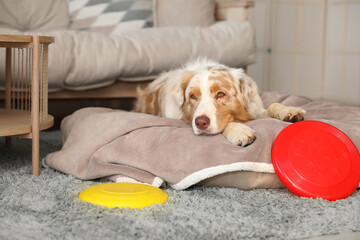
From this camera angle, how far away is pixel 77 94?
3402 millimetres

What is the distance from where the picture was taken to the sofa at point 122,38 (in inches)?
Result: 127

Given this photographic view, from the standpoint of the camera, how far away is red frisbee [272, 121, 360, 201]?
1906 mm

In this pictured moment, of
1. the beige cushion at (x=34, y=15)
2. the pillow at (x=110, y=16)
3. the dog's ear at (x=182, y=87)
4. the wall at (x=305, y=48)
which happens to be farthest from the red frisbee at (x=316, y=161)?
the wall at (x=305, y=48)

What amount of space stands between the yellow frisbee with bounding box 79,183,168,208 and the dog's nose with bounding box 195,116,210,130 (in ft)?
1.29

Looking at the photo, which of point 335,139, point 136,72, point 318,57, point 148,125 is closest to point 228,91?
point 148,125

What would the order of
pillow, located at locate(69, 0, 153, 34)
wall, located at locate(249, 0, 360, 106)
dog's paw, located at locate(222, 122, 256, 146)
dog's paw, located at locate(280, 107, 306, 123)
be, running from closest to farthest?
dog's paw, located at locate(222, 122, 256, 146)
dog's paw, located at locate(280, 107, 306, 123)
pillow, located at locate(69, 0, 153, 34)
wall, located at locate(249, 0, 360, 106)

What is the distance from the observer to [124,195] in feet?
5.83

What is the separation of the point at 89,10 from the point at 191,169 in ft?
8.40

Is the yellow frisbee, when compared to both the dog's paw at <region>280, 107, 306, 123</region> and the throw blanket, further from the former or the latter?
the dog's paw at <region>280, 107, 306, 123</region>

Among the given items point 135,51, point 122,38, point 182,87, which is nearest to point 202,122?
point 182,87

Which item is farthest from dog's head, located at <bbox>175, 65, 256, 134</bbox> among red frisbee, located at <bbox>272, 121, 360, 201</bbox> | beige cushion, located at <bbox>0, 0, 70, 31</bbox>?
beige cushion, located at <bbox>0, 0, 70, 31</bbox>

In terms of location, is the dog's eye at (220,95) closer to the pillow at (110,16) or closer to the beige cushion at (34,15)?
the pillow at (110,16)

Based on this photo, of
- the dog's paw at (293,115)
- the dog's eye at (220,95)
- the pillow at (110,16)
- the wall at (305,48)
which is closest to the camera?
the dog's eye at (220,95)

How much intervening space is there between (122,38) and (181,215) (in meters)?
2.07
